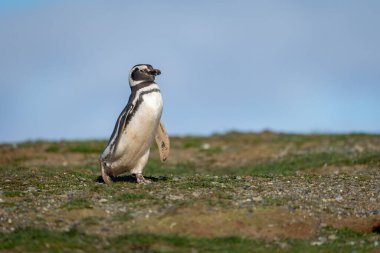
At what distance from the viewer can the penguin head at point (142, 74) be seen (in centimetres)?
1489

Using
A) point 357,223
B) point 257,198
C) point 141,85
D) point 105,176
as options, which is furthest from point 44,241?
point 357,223

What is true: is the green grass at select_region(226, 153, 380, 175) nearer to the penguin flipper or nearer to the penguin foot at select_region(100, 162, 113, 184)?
the penguin flipper

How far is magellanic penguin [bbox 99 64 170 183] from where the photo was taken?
48.2 feet

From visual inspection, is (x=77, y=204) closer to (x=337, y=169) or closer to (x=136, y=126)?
(x=136, y=126)

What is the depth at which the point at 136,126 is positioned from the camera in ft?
48.3

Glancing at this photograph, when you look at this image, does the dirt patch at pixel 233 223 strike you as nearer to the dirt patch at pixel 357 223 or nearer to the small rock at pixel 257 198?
the dirt patch at pixel 357 223

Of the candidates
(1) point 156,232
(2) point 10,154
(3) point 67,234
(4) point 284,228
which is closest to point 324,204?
(4) point 284,228

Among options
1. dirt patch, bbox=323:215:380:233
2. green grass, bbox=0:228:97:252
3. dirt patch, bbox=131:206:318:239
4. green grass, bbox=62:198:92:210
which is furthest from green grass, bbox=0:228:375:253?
green grass, bbox=62:198:92:210

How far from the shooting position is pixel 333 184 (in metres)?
15.7

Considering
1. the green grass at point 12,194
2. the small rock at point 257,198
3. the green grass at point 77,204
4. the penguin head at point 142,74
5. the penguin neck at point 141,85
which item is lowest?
the green grass at point 12,194

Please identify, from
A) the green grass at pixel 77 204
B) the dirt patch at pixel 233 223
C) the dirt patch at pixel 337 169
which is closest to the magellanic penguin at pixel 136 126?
the green grass at pixel 77 204

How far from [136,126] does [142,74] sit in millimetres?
845

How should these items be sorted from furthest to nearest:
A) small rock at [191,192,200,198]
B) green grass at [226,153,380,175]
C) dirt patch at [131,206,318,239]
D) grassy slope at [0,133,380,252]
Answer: green grass at [226,153,380,175] → small rock at [191,192,200,198] → dirt patch at [131,206,318,239] → grassy slope at [0,133,380,252]

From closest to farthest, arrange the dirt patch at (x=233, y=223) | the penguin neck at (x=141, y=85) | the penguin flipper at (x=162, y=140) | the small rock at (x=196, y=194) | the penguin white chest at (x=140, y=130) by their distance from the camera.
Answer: the dirt patch at (x=233, y=223) < the small rock at (x=196, y=194) < the penguin white chest at (x=140, y=130) < the penguin neck at (x=141, y=85) < the penguin flipper at (x=162, y=140)
